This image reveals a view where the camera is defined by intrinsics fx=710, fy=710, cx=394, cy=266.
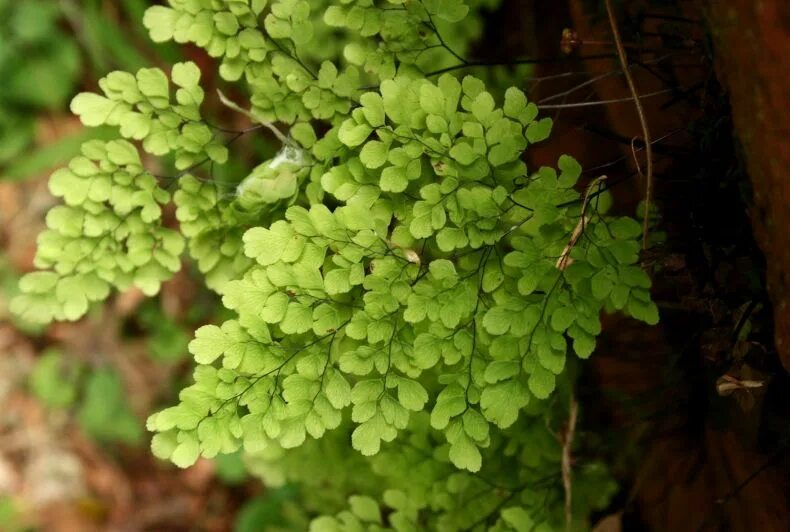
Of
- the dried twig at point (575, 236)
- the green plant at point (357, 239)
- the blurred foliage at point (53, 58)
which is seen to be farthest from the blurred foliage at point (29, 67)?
the dried twig at point (575, 236)

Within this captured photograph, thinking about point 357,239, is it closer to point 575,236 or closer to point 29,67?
point 575,236

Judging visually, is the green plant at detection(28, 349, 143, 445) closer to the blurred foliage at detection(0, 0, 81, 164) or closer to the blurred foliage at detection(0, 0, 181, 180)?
the blurred foliage at detection(0, 0, 181, 180)

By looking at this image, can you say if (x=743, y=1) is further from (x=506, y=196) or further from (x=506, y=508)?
(x=506, y=508)

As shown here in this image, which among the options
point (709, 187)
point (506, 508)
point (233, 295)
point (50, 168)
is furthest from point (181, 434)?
point (50, 168)

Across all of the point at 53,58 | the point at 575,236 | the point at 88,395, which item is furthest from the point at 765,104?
the point at 53,58

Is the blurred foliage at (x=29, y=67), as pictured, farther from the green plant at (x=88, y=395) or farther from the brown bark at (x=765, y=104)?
the brown bark at (x=765, y=104)

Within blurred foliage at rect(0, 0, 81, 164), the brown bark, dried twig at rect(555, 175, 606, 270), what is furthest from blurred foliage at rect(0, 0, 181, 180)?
the brown bark

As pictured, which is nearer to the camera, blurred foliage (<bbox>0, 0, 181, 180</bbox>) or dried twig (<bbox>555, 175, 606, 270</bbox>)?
dried twig (<bbox>555, 175, 606, 270</bbox>)
